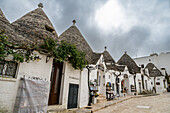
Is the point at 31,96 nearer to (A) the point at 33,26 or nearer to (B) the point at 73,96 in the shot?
(B) the point at 73,96

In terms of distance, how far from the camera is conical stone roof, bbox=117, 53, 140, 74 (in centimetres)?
2375

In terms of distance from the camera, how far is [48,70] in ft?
23.1

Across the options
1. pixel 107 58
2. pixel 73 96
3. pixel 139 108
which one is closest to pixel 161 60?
pixel 107 58

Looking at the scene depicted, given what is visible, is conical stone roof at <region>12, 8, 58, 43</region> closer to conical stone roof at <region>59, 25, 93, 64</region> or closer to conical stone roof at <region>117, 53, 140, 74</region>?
conical stone roof at <region>59, 25, 93, 64</region>

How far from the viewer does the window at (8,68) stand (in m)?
5.18

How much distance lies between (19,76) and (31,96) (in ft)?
3.74

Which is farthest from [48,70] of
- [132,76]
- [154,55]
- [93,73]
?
[154,55]

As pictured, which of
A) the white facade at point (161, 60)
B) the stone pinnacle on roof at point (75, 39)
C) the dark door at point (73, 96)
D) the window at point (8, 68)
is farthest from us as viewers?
the white facade at point (161, 60)

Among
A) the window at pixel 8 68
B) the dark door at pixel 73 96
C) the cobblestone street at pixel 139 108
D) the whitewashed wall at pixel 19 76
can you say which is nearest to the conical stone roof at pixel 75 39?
Answer: the dark door at pixel 73 96

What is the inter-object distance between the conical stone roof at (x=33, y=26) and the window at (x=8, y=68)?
1788mm

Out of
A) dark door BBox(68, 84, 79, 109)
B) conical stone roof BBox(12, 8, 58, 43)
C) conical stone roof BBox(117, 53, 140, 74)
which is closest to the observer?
conical stone roof BBox(12, 8, 58, 43)

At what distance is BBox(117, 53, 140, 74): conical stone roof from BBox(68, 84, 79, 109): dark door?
1695 centimetres

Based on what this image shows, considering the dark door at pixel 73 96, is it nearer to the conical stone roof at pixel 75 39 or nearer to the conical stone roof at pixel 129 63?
the conical stone roof at pixel 75 39

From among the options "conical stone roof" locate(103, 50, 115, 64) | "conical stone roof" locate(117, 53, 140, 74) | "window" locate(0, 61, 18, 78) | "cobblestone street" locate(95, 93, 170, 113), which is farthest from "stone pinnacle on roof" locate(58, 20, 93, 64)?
"conical stone roof" locate(117, 53, 140, 74)
